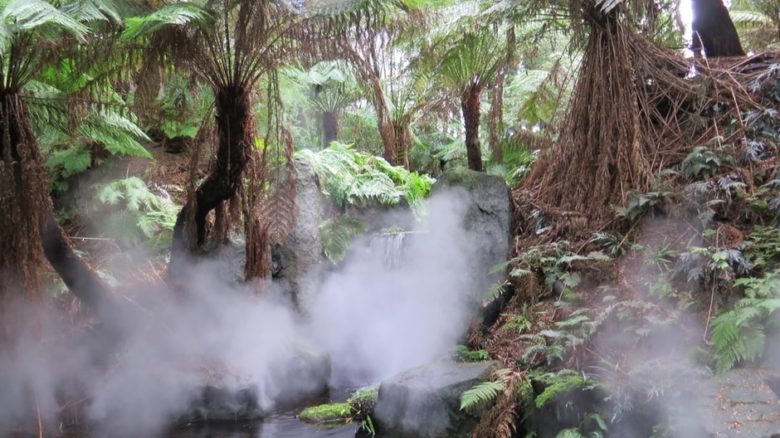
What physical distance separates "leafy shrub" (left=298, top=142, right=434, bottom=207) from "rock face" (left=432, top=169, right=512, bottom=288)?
4.25 ft

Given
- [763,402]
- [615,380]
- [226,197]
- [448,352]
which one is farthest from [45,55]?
[763,402]

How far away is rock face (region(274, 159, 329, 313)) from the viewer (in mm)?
5969

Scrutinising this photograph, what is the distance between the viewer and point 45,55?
4.14 metres

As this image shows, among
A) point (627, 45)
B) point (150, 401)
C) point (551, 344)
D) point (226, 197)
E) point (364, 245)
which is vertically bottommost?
point (150, 401)

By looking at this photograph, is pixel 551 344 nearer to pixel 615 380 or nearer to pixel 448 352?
pixel 615 380

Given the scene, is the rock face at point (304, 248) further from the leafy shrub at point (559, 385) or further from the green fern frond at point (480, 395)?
the leafy shrub at point (559, 385)

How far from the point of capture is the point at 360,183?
21.5 ft

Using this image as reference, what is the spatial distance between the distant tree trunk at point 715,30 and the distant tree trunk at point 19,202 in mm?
5928

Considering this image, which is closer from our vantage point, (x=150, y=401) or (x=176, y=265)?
(x=150, y=401)

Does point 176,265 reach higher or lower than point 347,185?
lower

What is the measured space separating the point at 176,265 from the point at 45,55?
85.1 inches

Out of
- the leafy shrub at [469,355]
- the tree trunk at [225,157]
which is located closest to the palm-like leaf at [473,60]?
the tree trunk at [225,157]

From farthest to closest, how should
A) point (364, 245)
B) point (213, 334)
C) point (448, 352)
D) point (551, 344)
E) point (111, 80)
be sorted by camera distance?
point (364, 245) → point (213, 334) → point (111, 80) → point (448, 352) → point (551, 344)

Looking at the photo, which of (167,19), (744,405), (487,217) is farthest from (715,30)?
(167,19)
